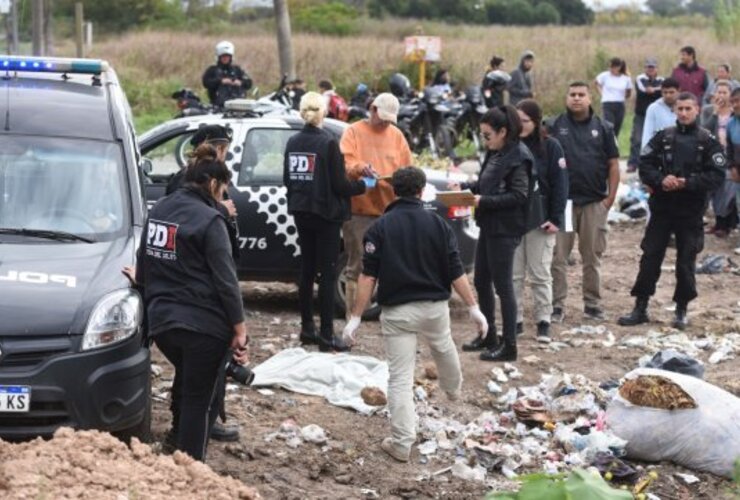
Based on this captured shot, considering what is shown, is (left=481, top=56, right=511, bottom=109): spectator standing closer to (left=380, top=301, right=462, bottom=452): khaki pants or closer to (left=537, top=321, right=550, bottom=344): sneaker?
(left=537, top=321, right=550, bottom=344): sneaker

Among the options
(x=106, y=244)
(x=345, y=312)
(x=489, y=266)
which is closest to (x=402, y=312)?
(x=106, y=244)

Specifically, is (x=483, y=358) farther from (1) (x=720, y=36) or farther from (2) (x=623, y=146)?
(1) (x=720, y=36)

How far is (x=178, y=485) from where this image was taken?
18.1ft

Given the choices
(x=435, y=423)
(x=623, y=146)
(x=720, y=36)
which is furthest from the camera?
(x=720, y=36)

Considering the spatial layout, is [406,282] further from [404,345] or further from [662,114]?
[662,114]

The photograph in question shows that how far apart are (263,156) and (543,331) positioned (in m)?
2.78

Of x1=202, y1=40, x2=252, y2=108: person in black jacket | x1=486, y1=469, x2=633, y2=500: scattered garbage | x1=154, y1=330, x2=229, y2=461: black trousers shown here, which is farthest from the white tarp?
x1=202, y1=40, x2=252, y2=108: person in black jacket

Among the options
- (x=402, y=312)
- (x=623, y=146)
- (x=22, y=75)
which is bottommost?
(x=623, y=146)

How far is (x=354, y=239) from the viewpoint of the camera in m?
10.8

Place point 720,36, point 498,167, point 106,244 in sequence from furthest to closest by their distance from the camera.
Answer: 1. point 720,36
2. point 498,167
3. point 106,244

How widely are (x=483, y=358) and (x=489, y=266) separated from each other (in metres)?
0.70

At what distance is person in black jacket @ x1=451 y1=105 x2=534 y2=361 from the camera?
9.98 m

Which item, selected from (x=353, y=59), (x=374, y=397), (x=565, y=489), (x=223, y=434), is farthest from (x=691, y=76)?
(x=565, y=489)

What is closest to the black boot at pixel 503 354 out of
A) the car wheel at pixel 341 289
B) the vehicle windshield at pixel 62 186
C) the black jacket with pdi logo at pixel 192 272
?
the car wheel at pixel 341 289
